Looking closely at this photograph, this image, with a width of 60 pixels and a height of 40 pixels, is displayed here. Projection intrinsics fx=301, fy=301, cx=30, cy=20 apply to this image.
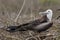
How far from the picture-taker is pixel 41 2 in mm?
11641

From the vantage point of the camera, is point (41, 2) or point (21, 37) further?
point (41, 2)

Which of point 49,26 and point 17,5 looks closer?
point 49,26

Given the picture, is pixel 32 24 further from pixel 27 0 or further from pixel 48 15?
pixel 27 0

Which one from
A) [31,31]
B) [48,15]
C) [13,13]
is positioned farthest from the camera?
[13,13]

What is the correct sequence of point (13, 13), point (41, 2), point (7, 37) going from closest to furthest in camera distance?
Answer: point (7, 37) < point (13, 13) < point (41, 2)

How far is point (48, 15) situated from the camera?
720 cm

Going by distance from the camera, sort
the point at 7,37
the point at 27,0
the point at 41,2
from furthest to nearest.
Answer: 1. the point at 41,2
2. the point at 27,0
3. the point at 7,37

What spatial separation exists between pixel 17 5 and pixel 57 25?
2.80m

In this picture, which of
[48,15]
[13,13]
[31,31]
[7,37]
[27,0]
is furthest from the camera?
[13,13]

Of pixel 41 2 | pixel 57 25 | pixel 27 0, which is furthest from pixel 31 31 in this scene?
pixel 41 2

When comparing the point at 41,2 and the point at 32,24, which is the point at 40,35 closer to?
the point at 32,24

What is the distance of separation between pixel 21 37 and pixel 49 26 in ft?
2.63

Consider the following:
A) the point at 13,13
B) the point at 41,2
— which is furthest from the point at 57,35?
the point at 41,2

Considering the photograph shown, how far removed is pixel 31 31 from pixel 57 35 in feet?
2.22
